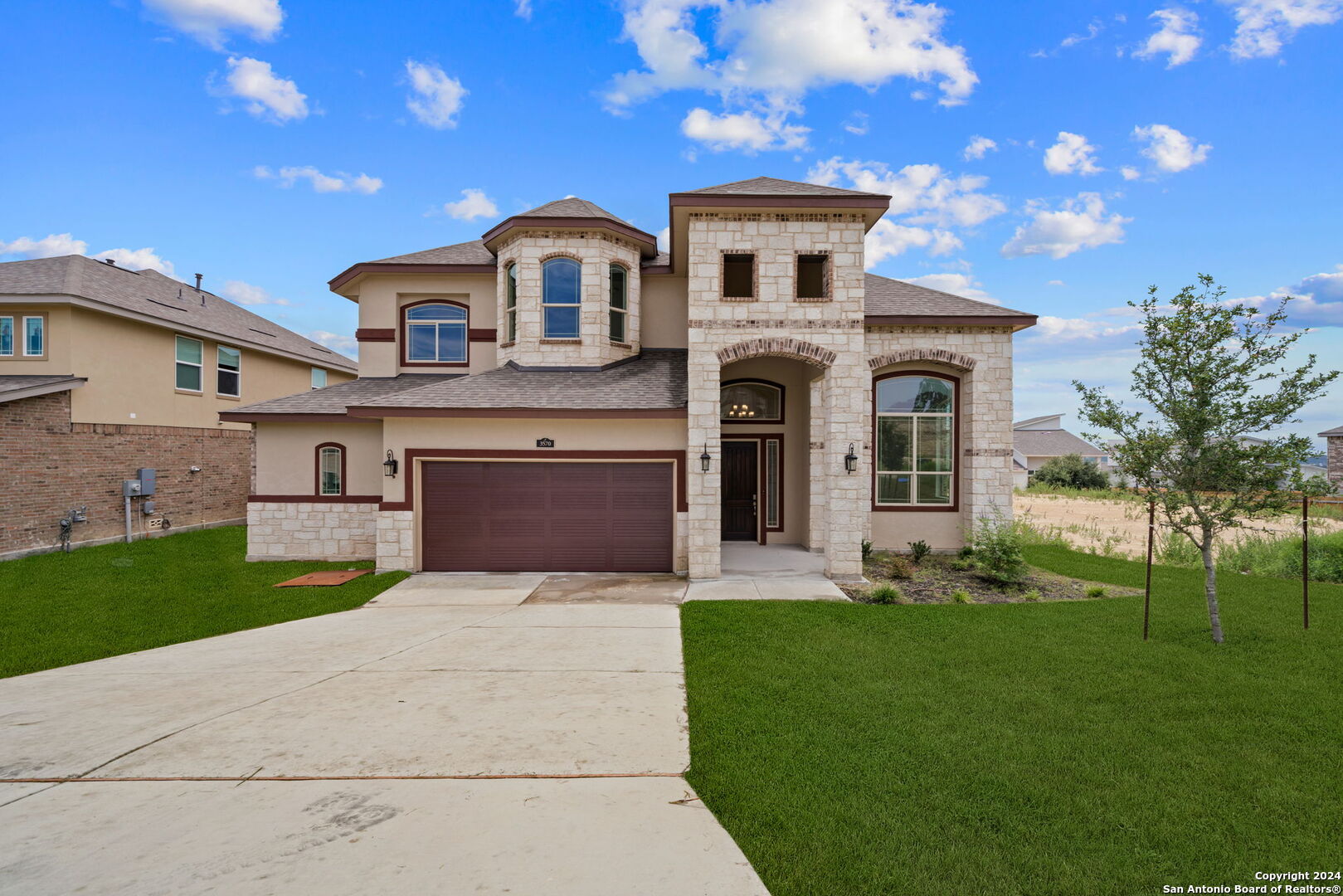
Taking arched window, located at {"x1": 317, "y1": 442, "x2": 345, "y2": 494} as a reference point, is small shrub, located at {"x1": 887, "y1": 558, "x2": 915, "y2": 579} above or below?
below

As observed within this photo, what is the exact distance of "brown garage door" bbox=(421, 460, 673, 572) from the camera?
475 inches

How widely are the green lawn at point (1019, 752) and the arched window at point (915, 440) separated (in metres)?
6.22

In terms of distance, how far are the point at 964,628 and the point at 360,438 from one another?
12909 mm

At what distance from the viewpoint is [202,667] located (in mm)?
6773

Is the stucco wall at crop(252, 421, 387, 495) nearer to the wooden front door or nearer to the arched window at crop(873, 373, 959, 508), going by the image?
the wooden front door

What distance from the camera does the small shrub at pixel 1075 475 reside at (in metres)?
44.2

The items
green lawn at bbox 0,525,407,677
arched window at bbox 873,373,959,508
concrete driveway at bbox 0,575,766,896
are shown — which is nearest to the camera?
concrete driveway at bbox 0,575,766,896

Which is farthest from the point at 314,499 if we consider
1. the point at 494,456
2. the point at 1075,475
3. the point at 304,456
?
the point at 1075,475

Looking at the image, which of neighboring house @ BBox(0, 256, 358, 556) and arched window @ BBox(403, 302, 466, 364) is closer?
neighboring house @ BBox(0, 256, 358, 556)

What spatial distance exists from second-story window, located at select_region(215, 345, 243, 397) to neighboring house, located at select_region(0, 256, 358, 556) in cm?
3

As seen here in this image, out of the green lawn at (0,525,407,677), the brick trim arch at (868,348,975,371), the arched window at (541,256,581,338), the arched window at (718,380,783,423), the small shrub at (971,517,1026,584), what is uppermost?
the arched window at (541,256,581,338)

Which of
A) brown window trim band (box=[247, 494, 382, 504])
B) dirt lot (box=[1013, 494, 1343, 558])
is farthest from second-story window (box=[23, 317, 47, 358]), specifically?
dirt lot (box=[1013, 494, 1343, 558])

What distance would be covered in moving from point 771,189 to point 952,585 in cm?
804

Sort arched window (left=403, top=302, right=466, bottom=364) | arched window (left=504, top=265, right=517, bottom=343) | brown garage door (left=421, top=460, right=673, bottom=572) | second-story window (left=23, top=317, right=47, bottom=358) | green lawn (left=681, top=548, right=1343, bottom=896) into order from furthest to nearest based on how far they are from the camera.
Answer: arched window (left=403, top=302, right=466, bottom=364) < second-story window (left=23, top=317, right=47, bottom=358) < arched window (left=504, top=265, right=517, bottom=343) < brown garage door (left=421, top=460, right=673, bottom=572) < green lawn (left=681, top=548, right=1343, bottom=896)
